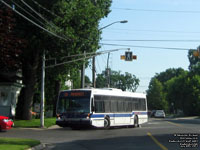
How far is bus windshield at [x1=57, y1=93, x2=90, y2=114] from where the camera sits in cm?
2597

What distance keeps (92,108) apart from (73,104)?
1.49 metres

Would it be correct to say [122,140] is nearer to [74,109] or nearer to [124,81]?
[74,109]

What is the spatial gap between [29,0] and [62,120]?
33.2 ft

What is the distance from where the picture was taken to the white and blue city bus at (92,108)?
84.7 ft

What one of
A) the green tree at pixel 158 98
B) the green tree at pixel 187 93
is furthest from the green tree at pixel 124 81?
the green tree at pixel 187 93

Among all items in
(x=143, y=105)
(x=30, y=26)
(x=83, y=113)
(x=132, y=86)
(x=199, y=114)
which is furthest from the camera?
(x=132, y=86)

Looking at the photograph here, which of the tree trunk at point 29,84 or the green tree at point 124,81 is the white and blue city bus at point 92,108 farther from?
the green tree at point 124,81

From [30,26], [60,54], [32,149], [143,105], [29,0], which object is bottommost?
[32,149]

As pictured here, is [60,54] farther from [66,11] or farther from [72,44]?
[66,11]

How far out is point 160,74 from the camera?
160625 millimetres

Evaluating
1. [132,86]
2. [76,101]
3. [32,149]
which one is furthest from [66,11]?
[132,86]

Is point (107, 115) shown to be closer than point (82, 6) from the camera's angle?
Yes

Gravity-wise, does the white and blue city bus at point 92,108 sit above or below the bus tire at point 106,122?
above

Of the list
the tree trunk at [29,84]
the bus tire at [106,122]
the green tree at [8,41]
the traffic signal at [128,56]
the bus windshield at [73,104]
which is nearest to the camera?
the bus windshield at [73,104]
